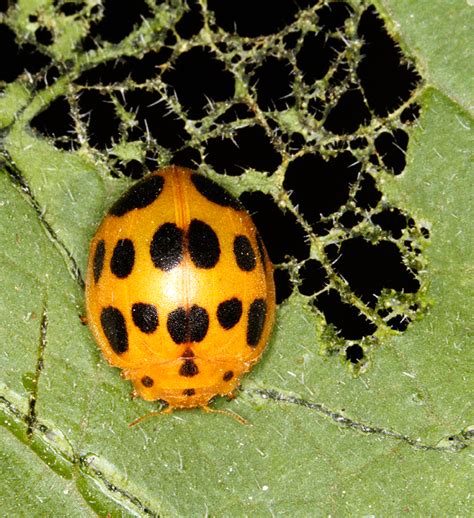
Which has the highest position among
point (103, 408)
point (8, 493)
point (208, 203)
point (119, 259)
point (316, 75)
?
point (316, 75)

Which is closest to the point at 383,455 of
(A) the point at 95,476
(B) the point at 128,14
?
(A) the point at 95,476

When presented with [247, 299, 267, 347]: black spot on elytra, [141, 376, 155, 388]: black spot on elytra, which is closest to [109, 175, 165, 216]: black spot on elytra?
[247, 299, 267, 347]: black spot on elytra

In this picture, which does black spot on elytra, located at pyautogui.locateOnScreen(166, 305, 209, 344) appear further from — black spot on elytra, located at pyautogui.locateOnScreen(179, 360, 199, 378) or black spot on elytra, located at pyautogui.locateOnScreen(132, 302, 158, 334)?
black spot on elytra, located at pyautogui.locateOnScreen(179, 360, 199, 378)

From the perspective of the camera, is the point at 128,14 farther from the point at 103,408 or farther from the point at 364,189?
the point at 103,408

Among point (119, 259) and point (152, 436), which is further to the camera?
point (152, 436)

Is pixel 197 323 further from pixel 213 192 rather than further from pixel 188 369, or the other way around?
pixel 213 192
